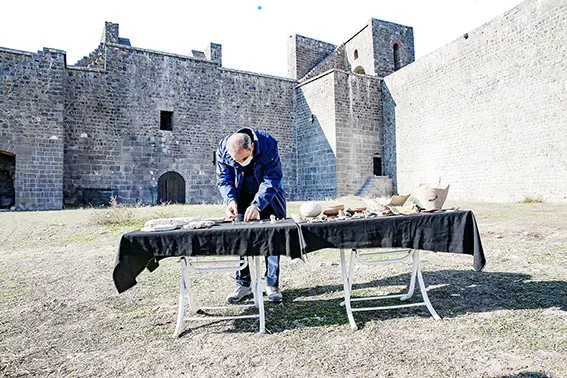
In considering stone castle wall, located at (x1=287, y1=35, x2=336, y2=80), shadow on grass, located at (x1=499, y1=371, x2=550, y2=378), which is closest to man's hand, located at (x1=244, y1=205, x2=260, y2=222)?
shadow on grass, located at (x1=499, y1=371, x2=550, y2=378)

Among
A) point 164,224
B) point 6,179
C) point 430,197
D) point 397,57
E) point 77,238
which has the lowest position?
point 77,238

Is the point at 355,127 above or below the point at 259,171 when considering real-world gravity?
above

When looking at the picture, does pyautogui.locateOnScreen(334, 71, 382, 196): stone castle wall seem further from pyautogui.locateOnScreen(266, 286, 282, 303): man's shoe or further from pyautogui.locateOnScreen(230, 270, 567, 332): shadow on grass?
pyautogui.locateOnScreen(266, 286, 282, 303): man's shoe

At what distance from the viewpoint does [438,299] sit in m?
3.12

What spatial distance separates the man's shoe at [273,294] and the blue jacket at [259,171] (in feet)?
2.14

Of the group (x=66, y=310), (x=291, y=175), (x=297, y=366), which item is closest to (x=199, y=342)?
Result: (x=297, y=366)

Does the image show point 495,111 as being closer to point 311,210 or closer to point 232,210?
point 311,210

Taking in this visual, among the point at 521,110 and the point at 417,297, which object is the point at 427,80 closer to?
the point at 521,110

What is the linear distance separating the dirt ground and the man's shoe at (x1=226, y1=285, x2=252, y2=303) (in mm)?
181

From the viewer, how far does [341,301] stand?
3.18 meters

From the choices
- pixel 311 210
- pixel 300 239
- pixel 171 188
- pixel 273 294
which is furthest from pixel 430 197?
pixel 171 188

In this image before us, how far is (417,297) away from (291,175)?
51.3 ft

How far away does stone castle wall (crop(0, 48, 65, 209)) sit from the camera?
12914 millimetres

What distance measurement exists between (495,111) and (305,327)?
12.6 metres
